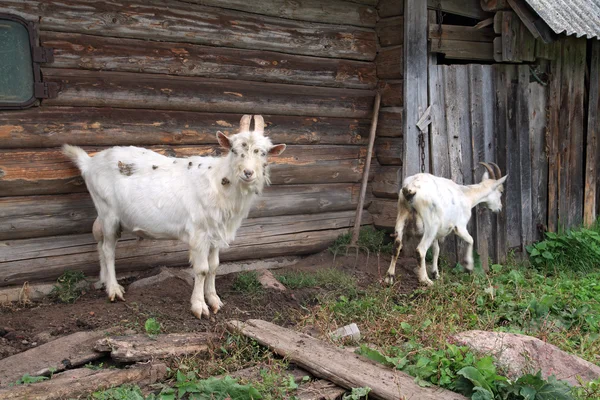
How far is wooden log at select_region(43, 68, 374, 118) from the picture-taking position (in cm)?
643

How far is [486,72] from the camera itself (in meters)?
8.88

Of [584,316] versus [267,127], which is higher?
[267,127]

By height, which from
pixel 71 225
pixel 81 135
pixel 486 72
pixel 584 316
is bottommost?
pixel 584 316

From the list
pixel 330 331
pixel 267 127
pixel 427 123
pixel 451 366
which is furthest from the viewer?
pixel 427 123

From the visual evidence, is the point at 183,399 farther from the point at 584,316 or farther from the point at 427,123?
the point at 427,123

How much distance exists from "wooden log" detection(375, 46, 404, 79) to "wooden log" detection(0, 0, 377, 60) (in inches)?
5.7

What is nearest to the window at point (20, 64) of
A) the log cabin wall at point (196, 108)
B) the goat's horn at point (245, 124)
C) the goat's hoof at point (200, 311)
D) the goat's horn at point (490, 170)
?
the log cabin wall at point (196, 108)

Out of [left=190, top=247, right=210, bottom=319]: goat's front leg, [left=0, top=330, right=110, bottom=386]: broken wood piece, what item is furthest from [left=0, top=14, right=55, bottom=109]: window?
[left=0, top=330, right=110, bottom=386]: broken wood piece

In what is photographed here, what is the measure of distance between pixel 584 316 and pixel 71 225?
5043 millimetres

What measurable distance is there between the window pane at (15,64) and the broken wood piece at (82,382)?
2.78 metres

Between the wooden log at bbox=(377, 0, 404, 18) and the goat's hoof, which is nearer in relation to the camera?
the goat's hoof

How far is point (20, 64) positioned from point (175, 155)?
1.80 m

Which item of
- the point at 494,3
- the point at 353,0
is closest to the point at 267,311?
the point at 353,0

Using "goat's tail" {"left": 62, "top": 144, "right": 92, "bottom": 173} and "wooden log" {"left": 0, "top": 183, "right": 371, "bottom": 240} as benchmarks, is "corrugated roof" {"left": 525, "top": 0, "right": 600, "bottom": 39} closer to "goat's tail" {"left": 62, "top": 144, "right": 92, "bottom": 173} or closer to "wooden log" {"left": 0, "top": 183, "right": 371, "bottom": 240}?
"goat's tail" {"left": 62, "top": 144, "right": 92, "bottom": 173}
